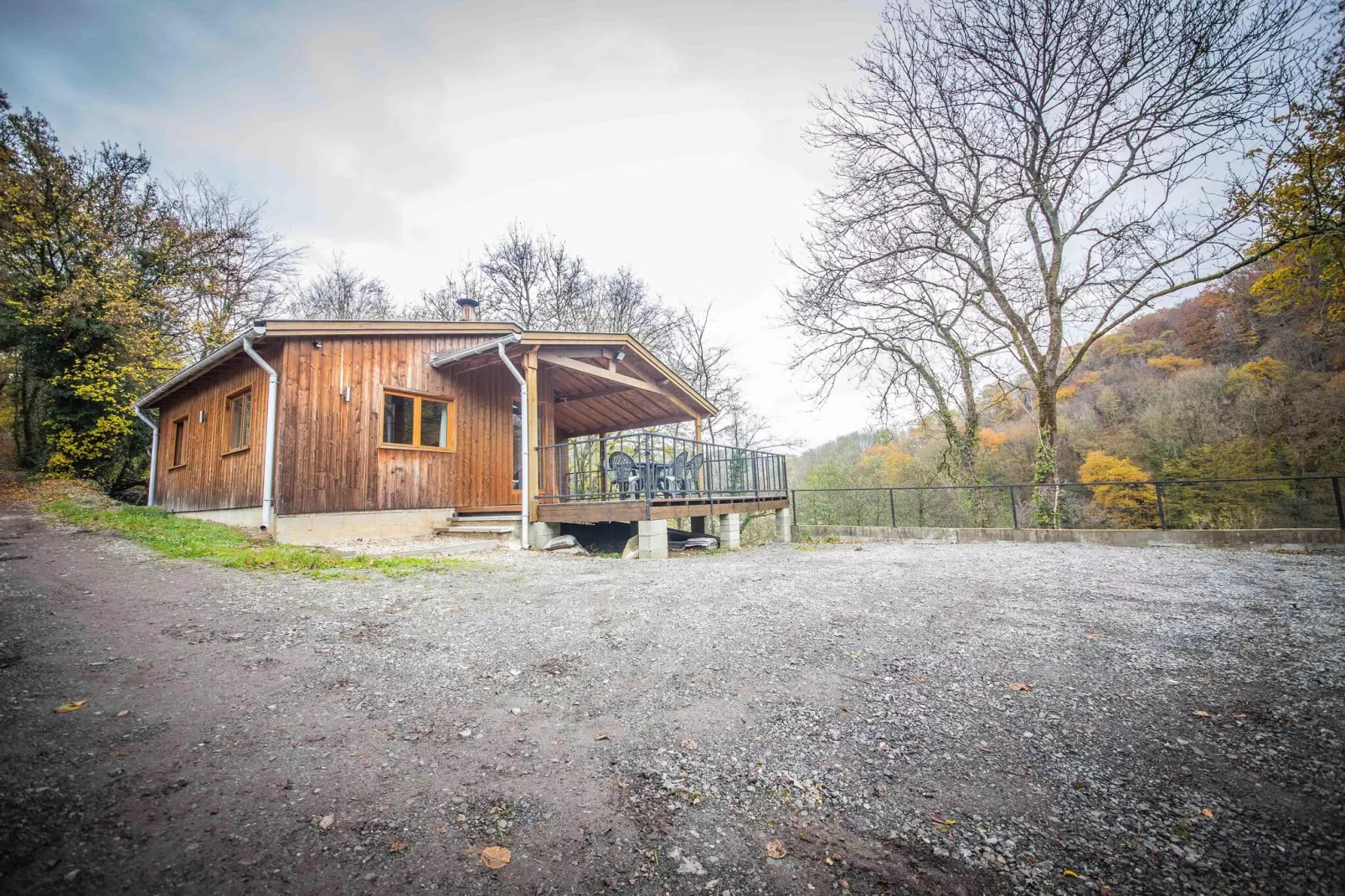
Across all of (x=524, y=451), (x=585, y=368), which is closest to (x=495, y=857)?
(x=524, y=451)

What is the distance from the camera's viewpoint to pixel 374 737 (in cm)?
198

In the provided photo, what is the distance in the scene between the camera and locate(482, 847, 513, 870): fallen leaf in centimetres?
135

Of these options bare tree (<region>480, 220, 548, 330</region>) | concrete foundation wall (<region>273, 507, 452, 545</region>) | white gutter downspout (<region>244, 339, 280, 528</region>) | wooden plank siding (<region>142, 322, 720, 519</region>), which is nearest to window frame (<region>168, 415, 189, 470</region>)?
wooden plank siding (<region>142, 322, 720, 519</region>)

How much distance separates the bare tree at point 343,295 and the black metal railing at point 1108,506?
18229 mm

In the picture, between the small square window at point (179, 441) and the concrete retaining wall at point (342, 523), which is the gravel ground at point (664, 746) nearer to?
the concrete retaining wall at point (342, 523)

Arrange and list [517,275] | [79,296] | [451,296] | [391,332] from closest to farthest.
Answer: [391,332], [79,296], [517,275], [451,296]

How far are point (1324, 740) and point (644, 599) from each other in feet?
11.7

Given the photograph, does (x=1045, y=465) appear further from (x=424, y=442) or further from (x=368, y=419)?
(x=368, y=419)

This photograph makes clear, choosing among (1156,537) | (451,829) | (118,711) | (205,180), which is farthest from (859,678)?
(205,180)

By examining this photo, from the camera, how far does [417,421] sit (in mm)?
8836

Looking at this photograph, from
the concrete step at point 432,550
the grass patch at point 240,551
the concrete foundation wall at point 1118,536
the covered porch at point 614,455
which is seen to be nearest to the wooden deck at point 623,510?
the covered porch at point 614,455

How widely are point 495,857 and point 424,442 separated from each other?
867 cm

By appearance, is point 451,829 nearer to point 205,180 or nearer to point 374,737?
point 374,737

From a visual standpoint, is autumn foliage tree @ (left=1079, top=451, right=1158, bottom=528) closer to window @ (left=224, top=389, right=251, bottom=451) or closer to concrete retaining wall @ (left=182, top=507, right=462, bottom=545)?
concrete retaining wall @ (left=182, top=507, right=462, bottom=545)
